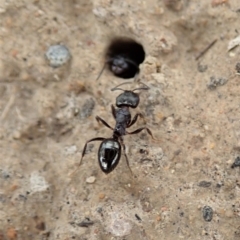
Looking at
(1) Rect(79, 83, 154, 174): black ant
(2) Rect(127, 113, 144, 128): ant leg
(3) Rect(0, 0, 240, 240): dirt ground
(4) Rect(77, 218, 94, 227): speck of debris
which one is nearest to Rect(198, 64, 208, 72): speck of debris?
(3) Rect(0, 0, 240, 240): dirt ground

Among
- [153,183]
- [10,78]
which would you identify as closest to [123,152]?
[153,183]

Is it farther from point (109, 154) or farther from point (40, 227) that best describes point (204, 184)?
point (40, 227)

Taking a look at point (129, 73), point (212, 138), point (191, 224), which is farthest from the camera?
point (129, 73)

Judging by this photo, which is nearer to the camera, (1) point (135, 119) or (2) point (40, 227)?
(2) point (40, 227)

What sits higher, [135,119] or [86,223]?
[135,119]

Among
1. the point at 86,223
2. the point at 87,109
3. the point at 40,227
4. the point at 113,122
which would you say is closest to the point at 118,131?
the point at 113,122

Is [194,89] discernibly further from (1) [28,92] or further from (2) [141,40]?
(1) [28,92]

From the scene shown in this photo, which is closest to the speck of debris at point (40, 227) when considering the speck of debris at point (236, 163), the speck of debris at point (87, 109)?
the speck of debris at point (87, 109)
